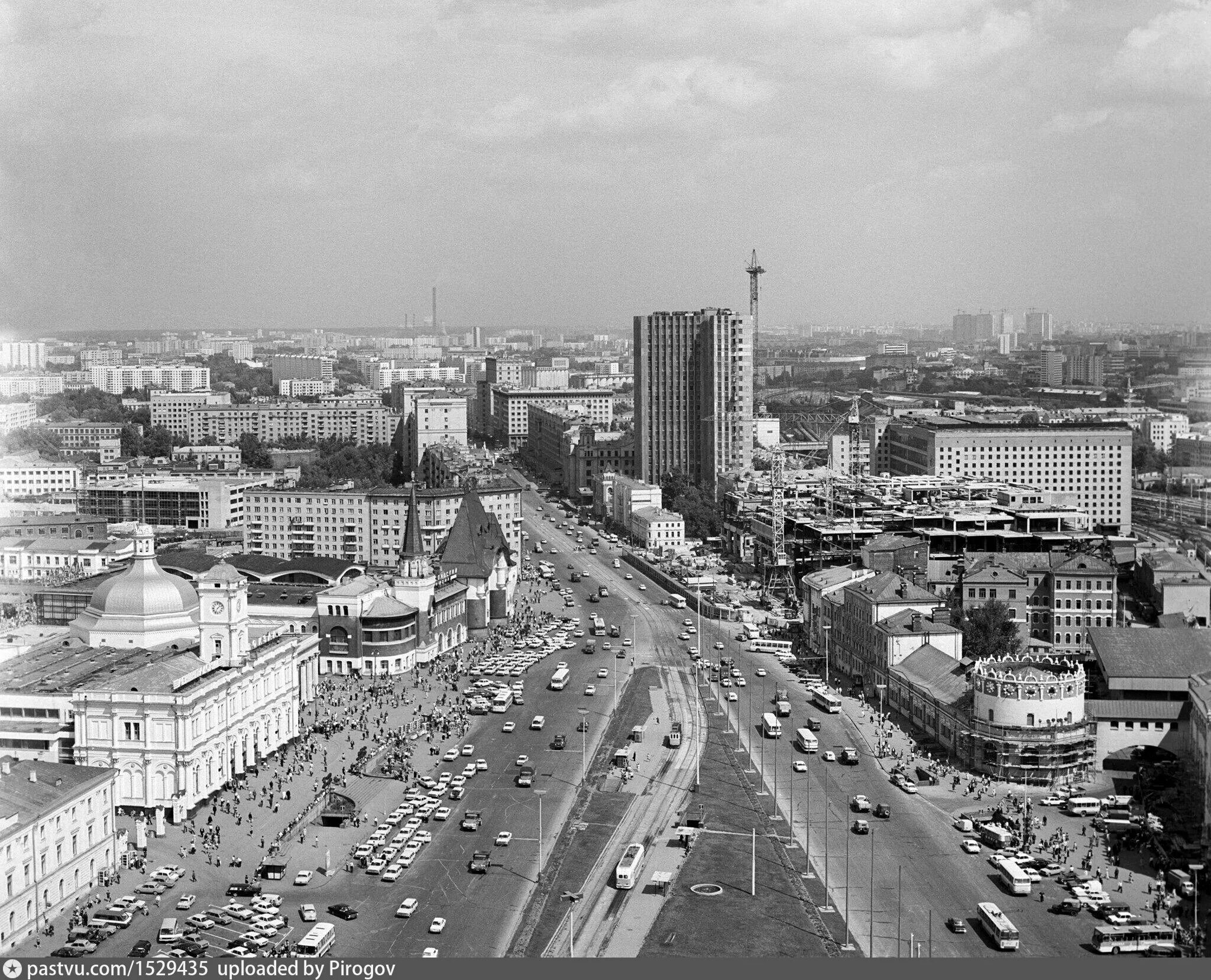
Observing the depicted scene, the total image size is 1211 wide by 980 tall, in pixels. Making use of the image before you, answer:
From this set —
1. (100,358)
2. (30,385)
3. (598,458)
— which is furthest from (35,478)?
(100,358)

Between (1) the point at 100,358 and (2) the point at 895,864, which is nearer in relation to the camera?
(2) the point at 895,864

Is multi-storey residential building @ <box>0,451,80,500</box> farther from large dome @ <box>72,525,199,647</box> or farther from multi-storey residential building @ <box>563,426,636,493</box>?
large dome @ <box>72,525,199,647</box>

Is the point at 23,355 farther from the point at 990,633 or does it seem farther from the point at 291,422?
the point at 990,633

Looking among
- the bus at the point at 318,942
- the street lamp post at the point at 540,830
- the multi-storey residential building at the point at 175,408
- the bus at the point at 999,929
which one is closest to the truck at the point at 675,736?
the street lamp post at the point at 540,830

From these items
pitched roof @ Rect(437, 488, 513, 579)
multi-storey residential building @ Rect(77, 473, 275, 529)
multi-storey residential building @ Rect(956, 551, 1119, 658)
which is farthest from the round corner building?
multi-storey residential building @ Rect(77, 473, 275, 529)

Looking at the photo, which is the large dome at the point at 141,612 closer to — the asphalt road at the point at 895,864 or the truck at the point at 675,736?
the truck at the point at 675,736

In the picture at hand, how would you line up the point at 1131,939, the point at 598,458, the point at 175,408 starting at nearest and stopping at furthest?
the point at 1131,939 < the point at 598,458 < the point at 175,408

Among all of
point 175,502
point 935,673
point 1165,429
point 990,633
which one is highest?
point 1165,429
